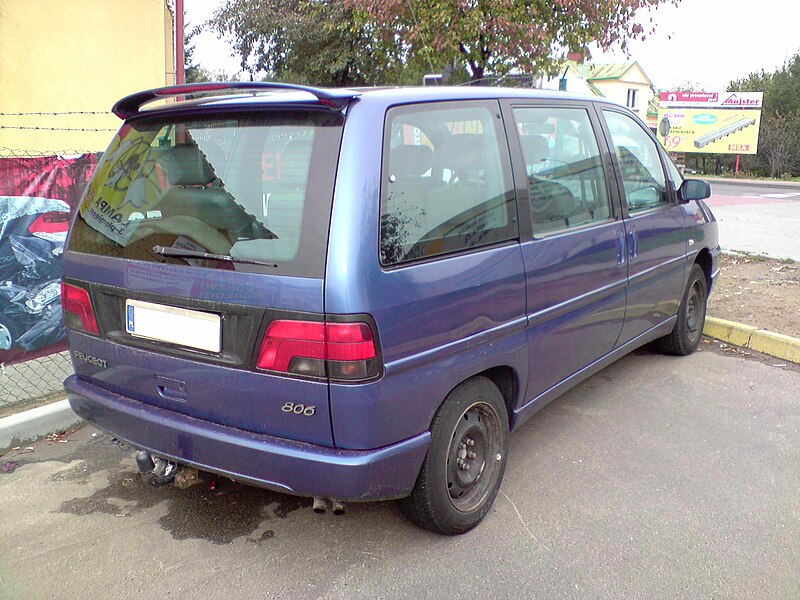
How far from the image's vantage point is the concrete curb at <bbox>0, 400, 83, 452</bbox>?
12.6 feet

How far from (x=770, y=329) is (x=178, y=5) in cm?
795

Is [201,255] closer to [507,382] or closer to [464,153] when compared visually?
[464,153]

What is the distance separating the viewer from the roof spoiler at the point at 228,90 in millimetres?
2480

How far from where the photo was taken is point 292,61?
64.3 ft

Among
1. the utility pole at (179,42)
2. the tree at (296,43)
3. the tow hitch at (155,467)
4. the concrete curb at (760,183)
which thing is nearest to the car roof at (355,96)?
the tow hitch at (155,467)

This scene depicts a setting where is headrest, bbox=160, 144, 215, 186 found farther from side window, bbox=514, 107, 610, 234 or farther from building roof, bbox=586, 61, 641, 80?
building roof, bbox=586, 61, 641, 80

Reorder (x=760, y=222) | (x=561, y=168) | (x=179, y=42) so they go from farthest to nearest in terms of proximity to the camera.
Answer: (x=760, y=222), (x=179, y=42), (x=561, y=168)

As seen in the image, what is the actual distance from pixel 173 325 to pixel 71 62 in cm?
760

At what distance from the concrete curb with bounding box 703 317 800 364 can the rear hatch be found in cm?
422

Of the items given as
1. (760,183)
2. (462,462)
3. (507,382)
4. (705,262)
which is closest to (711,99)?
(760,183)

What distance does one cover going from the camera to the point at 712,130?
35281mm

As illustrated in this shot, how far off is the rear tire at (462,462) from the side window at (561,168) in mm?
832

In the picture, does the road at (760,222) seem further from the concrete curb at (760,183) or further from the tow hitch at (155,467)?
the tow hitch at (155,467)

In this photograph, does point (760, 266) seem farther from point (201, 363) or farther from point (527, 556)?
point (201, 363)
